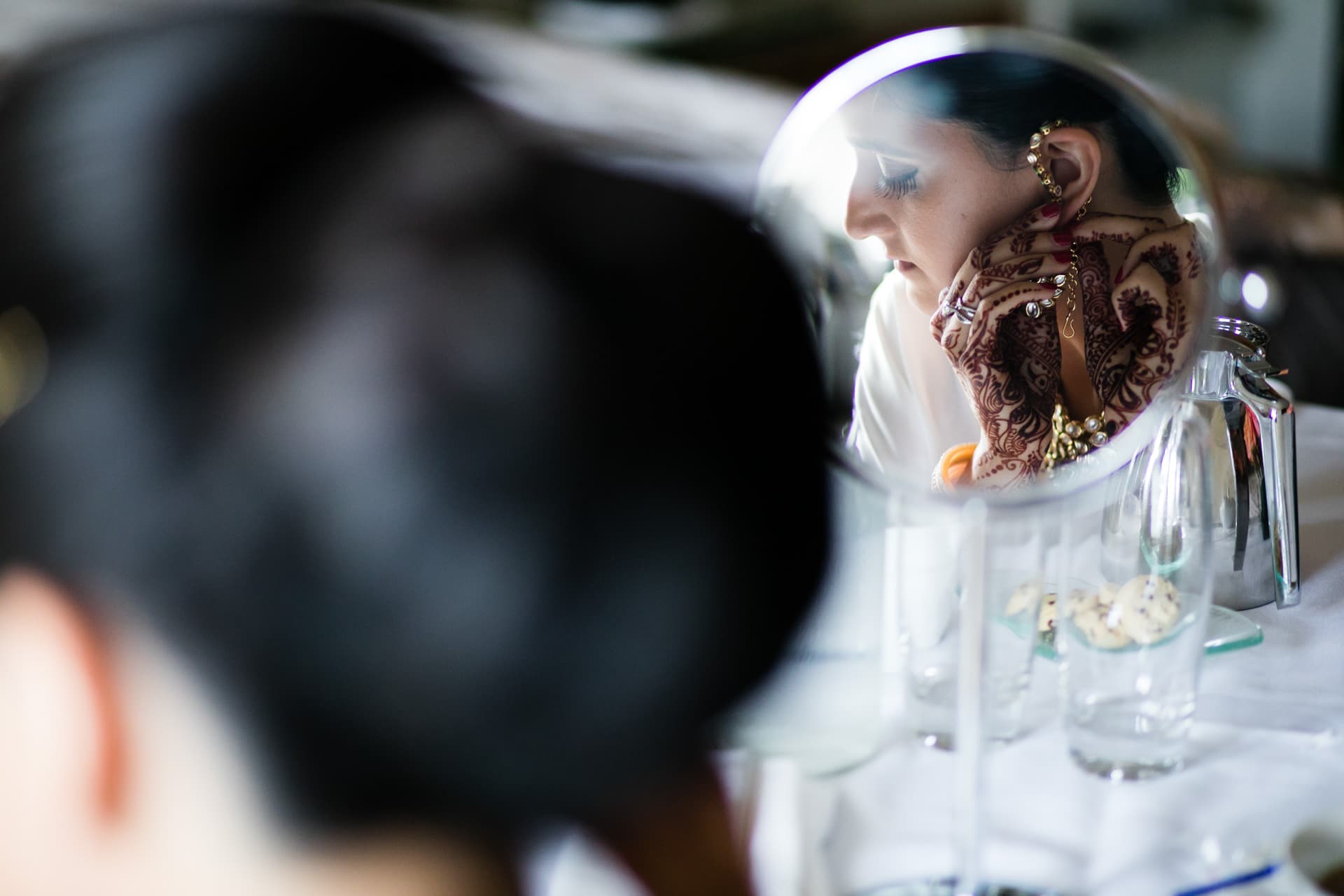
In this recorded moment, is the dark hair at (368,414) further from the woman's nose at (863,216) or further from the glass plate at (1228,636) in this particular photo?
the glass plate at (1228,636)

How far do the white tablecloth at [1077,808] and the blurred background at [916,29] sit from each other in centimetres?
31

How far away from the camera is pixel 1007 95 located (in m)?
0.41

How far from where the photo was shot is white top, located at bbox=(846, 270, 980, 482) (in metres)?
0.41

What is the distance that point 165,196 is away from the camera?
0.70 feet

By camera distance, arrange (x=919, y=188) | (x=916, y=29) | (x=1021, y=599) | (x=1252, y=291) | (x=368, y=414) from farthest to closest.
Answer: (x=916, y=29) → (x=1252, y=291) → (x=1021, y=599) → (x=919, y=188) → (x=368, y=414)

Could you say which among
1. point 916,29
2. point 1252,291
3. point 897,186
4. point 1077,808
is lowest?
point 1077,808

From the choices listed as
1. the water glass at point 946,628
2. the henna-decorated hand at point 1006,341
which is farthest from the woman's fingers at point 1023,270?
the water glass at point 946,628

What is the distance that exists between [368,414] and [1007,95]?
29 cm

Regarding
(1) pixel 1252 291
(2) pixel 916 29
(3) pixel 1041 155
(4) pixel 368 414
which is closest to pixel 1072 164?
(3) pixel 1041 155

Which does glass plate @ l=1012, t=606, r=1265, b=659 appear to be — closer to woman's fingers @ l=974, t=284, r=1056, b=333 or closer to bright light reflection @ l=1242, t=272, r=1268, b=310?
woman's fingers @ l=974, t=284, r=1056, b=333

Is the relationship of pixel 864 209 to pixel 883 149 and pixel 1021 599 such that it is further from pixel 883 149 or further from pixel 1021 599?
pixel 1021 599

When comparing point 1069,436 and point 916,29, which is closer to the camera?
point 1069,436

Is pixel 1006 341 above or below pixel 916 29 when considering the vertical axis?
below

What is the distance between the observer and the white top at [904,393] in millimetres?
410
